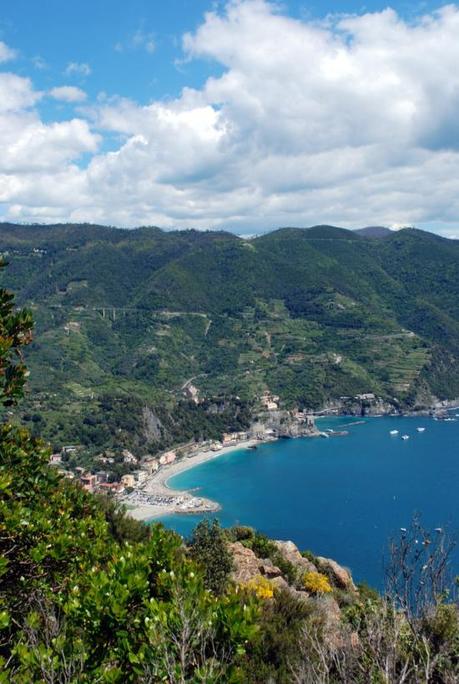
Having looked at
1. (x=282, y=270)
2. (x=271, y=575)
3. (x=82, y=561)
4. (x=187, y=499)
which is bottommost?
(x=187, y=499)

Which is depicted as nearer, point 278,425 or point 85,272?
point 278,425

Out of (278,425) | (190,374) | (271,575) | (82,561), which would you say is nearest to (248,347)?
(190,374)

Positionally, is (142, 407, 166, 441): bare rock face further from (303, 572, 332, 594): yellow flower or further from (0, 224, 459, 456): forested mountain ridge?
(303, 572, 332, 594): yellow flower

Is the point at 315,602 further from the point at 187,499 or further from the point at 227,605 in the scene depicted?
the point at 187,499

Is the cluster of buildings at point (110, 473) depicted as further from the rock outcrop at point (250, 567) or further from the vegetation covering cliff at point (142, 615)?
the vegetation covering cliff at point (142, 615)

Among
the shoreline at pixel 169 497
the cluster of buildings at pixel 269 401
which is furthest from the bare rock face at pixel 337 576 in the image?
the cluster of buildings at pixel 269 401

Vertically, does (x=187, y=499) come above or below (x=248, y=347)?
below

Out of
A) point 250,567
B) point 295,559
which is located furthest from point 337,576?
point 250,567
